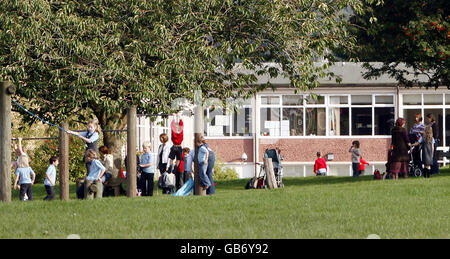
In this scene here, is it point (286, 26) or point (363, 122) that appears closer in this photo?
point (286, 26)

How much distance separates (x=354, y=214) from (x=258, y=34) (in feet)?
36.0

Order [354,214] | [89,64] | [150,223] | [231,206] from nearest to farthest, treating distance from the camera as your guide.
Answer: [150,223], [354,214], [231,206], [89,64]

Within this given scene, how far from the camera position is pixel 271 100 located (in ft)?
142

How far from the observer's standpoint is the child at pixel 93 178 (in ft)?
61.5

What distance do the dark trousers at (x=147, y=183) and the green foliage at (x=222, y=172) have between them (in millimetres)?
16240

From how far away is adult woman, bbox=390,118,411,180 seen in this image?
928 inches

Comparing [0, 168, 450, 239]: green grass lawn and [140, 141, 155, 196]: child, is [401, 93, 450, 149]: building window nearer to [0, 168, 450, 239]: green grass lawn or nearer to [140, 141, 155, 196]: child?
[140, 141, 155, 196]: child

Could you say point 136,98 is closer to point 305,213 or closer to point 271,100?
point 305,213

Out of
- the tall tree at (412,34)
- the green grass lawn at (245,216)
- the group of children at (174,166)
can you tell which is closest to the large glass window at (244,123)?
the tall tree at (412,34)

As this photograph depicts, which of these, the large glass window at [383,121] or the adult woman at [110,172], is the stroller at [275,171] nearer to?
the adult woman at [110,172]

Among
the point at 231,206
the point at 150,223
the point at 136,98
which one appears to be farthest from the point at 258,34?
the point at 150,223

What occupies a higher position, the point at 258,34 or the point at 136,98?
the point at 258,34

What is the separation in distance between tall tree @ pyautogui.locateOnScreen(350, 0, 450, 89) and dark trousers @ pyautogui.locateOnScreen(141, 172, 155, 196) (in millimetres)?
7433

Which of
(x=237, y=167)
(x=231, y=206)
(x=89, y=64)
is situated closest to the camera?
(x=231, y=206)
